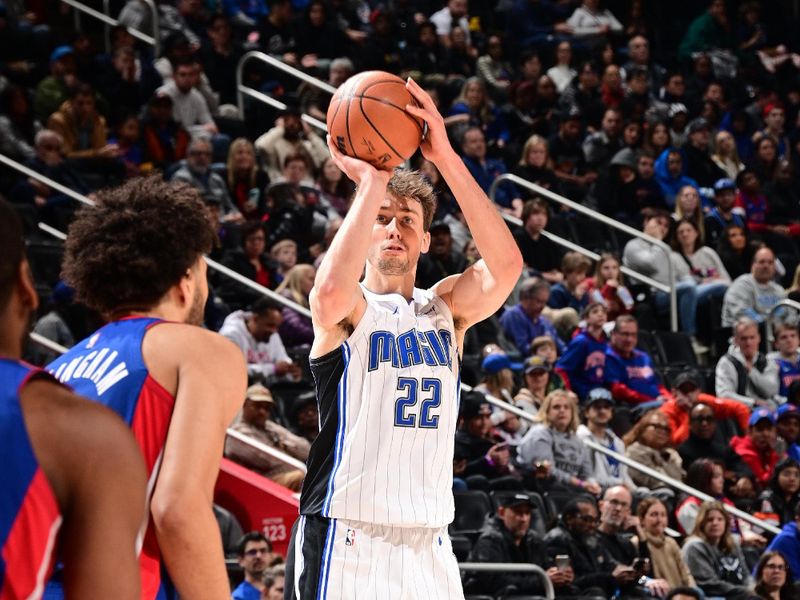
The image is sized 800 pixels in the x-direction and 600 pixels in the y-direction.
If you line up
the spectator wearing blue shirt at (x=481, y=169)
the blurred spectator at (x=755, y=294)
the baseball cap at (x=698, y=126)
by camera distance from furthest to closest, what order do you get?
the baseball cap at (x=698, y=126), the spectator wearing blue shirt at (x=481, y=169), the blurred spectator at (x=755, y=294)

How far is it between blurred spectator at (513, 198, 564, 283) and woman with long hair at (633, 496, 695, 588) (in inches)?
149

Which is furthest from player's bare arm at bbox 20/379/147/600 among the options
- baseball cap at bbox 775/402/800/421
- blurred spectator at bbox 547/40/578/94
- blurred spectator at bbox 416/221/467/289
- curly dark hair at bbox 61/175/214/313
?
blurred spectator at bbox 547/40/578/94

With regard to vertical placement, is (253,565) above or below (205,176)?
below

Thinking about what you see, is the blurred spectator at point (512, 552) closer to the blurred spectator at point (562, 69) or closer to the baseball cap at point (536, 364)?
the baseball cap at point (536, 364)

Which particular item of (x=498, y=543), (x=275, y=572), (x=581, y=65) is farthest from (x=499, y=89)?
(x=275, y=572)

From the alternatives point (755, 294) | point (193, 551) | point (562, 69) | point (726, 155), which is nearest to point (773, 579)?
point (755, 294)

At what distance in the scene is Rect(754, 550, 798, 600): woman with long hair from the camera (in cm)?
947

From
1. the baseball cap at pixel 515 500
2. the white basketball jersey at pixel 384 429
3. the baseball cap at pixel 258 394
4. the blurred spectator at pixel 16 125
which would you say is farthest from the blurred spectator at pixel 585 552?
the blurred spectator at pixel 16 125

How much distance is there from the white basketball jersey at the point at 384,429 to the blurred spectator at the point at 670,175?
11248 millimetres

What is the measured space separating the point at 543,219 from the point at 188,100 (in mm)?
3565

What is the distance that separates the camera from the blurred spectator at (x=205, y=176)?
467 inches

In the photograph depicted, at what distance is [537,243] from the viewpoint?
13281 mm

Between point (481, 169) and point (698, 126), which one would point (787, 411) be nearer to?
point (481, 169)

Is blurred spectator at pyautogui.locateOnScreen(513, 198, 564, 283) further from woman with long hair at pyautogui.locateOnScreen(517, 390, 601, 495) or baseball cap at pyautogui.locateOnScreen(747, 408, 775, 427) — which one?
woman with long hair at pyautogui.locateOnScreen(517, 390, 601, 495)
